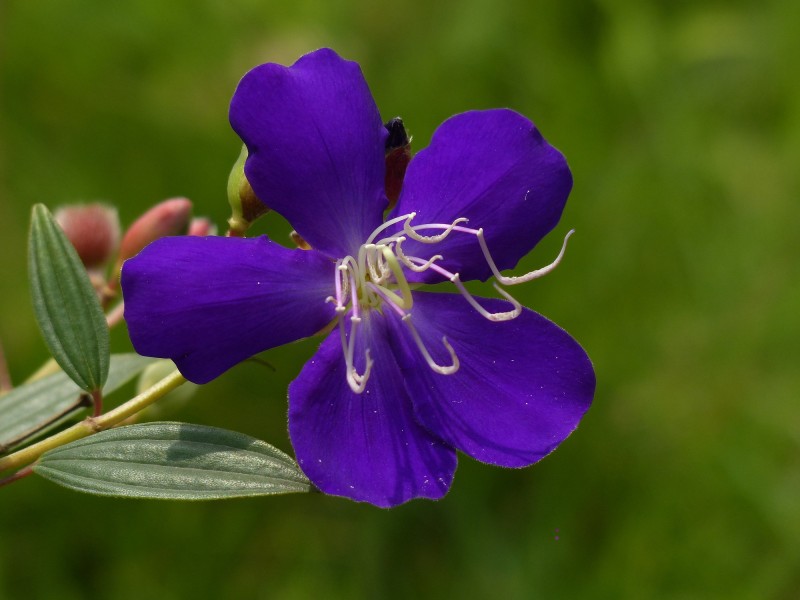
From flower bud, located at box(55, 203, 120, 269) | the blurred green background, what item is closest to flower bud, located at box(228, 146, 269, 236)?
flower bud, located at box(55, 203, 120, 269)

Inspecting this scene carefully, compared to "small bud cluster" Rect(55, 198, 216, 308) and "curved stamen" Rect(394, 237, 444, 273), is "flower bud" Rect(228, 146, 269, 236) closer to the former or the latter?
"curved stamen" Rect(394, 237, 444, 273)

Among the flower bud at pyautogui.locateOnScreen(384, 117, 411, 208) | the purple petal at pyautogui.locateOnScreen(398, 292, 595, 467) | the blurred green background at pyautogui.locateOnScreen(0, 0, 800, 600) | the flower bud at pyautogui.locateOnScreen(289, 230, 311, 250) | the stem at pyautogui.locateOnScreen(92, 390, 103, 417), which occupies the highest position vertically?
the flower bud at pyautogui.locateOnScreen(384, 117, 411, 208)

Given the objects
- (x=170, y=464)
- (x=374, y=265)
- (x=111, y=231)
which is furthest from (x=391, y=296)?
(x=111, y=231)

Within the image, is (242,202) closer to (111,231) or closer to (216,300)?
(216,300)

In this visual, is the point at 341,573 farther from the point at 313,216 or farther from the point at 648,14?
the point at 648,14

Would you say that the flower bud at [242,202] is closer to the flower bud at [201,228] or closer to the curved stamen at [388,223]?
the curved stamen at [388,223]
